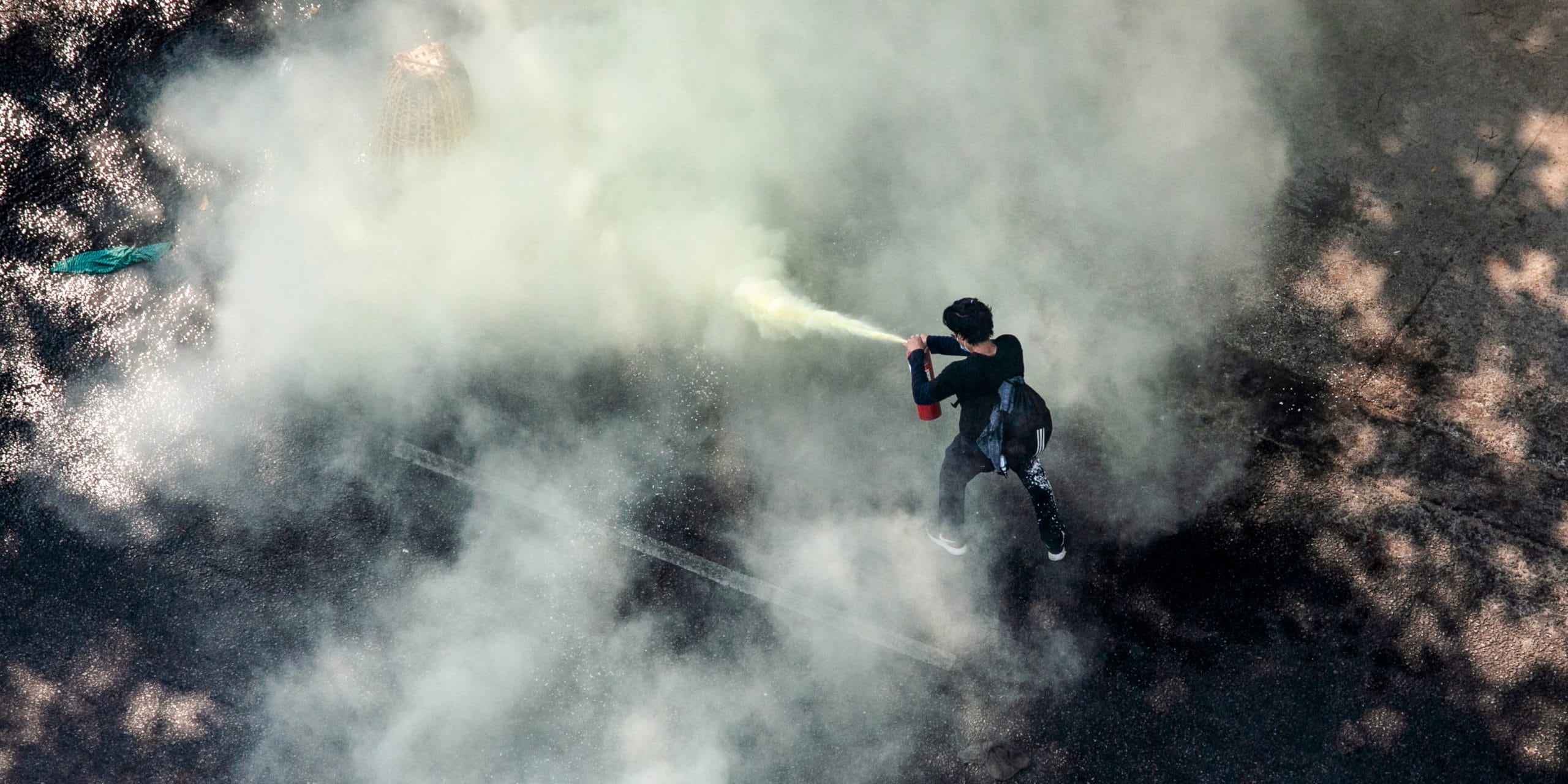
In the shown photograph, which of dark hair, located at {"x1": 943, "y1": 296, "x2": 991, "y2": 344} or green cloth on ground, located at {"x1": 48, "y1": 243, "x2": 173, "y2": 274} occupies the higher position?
dark hair, located at {"x1": 943, "y1": 296, "x2": 991, "y2": 344}

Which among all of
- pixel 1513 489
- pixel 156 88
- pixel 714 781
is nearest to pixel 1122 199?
pixel 1513 489

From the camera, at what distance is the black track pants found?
436cm

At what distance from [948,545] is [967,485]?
35 cm

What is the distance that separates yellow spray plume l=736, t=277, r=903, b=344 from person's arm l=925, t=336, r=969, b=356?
26.6 inches

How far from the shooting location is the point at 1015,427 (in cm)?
415

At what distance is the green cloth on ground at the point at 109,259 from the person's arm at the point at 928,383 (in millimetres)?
4667

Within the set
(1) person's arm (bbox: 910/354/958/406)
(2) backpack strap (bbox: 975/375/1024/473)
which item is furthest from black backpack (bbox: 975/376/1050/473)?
(1) person's arm (bbox: 910/354/958/406)

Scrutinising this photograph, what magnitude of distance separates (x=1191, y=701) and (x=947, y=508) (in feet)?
5.39

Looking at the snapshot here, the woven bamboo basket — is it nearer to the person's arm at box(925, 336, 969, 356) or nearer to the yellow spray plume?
the yellow spray plume

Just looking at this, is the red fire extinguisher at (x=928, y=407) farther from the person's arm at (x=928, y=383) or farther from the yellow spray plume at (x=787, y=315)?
the yellow spray plume at (x=787, y=315)

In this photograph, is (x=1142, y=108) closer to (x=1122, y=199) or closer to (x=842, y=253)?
(x=1122, y=199)

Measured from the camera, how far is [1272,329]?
505 centimetres

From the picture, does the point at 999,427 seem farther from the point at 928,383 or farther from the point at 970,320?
the point at 970,320

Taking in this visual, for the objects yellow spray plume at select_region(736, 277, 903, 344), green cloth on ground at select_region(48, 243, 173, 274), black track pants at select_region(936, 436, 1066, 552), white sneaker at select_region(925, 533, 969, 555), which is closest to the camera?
black track pants at select_region(936, 436, 1066, 552)
